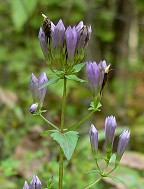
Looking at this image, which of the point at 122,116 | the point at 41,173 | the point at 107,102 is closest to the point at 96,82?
the point at 41,173

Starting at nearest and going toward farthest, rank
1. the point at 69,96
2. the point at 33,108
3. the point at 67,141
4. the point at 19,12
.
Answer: the point at 67,141 → the point at 33,108 → the point at 19,12 → the point at 69,96

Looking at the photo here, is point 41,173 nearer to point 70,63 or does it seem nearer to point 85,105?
point 70,63

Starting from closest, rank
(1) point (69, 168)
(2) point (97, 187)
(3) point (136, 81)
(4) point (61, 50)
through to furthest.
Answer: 1. (4) point (61, 50)
2. (2) point (97, 187)
3. (1) point (69, 168)
4. (3) point (136, 81)

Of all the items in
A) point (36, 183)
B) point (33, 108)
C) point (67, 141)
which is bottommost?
point (36, 183)

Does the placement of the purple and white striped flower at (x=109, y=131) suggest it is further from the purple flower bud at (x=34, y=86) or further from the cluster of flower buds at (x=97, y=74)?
the purple flower bud at (x=34, y=86)

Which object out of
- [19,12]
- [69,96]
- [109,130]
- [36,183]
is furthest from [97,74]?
[69,96]

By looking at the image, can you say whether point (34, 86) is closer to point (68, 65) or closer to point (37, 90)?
point (37, 90)

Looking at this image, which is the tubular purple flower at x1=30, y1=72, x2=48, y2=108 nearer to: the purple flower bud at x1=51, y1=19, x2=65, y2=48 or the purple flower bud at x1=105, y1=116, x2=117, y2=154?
the purple flower bud at x1=51, y1=19, x2=65, y2=48
